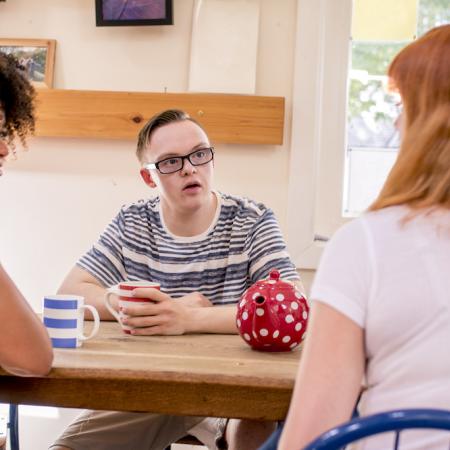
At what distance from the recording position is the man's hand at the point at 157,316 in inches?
66.1

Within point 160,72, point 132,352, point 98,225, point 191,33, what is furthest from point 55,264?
point 132,352

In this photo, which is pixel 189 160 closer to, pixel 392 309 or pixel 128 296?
pixel 128 296

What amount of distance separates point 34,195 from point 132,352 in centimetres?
154

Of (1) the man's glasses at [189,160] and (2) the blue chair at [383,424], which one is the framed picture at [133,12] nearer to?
(1) the man's glasses at [189,160]

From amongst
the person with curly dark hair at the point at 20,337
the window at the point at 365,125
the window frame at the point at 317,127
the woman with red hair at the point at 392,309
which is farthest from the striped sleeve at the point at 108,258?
the woman with red hair at the point at 392,309

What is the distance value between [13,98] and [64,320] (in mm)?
516

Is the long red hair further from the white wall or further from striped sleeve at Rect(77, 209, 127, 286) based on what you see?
the white wall

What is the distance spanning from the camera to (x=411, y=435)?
2.85 feet

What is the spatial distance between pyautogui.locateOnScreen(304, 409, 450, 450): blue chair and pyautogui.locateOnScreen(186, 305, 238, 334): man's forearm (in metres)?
0.95

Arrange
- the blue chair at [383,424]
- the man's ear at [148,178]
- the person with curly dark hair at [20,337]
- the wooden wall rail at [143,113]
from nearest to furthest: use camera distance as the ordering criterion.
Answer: the blue chair at [383,424]
the person with curly dark hair at [20,337]
the man's ear at [148,178]
the wooden wall rail at [143,113]

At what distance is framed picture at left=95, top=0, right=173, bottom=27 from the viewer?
2736 mm

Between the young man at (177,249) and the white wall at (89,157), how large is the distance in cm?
55

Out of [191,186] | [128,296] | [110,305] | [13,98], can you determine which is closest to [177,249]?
[191,186]

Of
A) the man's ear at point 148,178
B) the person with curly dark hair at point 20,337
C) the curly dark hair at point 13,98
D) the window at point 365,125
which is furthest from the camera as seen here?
the window at point 365,125
